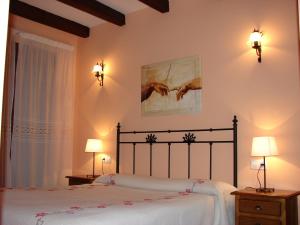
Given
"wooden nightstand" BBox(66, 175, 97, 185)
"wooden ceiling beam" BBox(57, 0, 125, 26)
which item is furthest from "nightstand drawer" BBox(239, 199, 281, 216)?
"wooden ceiling beam" BBox(57, 0, 125, 26)

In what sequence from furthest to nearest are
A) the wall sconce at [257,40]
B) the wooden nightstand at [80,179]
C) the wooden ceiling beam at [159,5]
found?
1. the wooden nightstand at [80,179]
2. the wooden ceiling beam at [159,5]
3. the wall sconce at [257,40]

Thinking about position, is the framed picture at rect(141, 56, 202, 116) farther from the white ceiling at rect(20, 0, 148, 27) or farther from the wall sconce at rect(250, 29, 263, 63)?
the white ceiling at rect(20, 0, 148, 27)

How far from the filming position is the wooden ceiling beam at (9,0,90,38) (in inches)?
167

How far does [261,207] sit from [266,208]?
4 centimetres

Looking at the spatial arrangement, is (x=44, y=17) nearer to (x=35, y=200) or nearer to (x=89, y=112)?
(x=89, y=112)

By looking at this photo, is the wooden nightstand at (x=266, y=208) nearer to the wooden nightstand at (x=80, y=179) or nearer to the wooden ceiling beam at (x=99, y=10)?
the wooden nightstand at (x=80, y=179)

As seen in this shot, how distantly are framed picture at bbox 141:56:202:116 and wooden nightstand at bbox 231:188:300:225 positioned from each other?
117 cm

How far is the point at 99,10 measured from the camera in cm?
418

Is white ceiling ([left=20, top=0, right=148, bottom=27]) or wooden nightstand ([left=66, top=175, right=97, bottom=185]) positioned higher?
white ceiling ([left=20, top=0, right=148, bottom=27])

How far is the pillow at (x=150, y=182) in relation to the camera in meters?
3.08

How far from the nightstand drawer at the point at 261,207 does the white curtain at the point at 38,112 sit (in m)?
2.75

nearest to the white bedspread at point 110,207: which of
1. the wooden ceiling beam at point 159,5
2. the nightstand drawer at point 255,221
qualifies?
the nightstand drawer at point 255,221

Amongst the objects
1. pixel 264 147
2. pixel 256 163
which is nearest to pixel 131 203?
pixel 264 147

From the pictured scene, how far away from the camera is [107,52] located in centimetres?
471
